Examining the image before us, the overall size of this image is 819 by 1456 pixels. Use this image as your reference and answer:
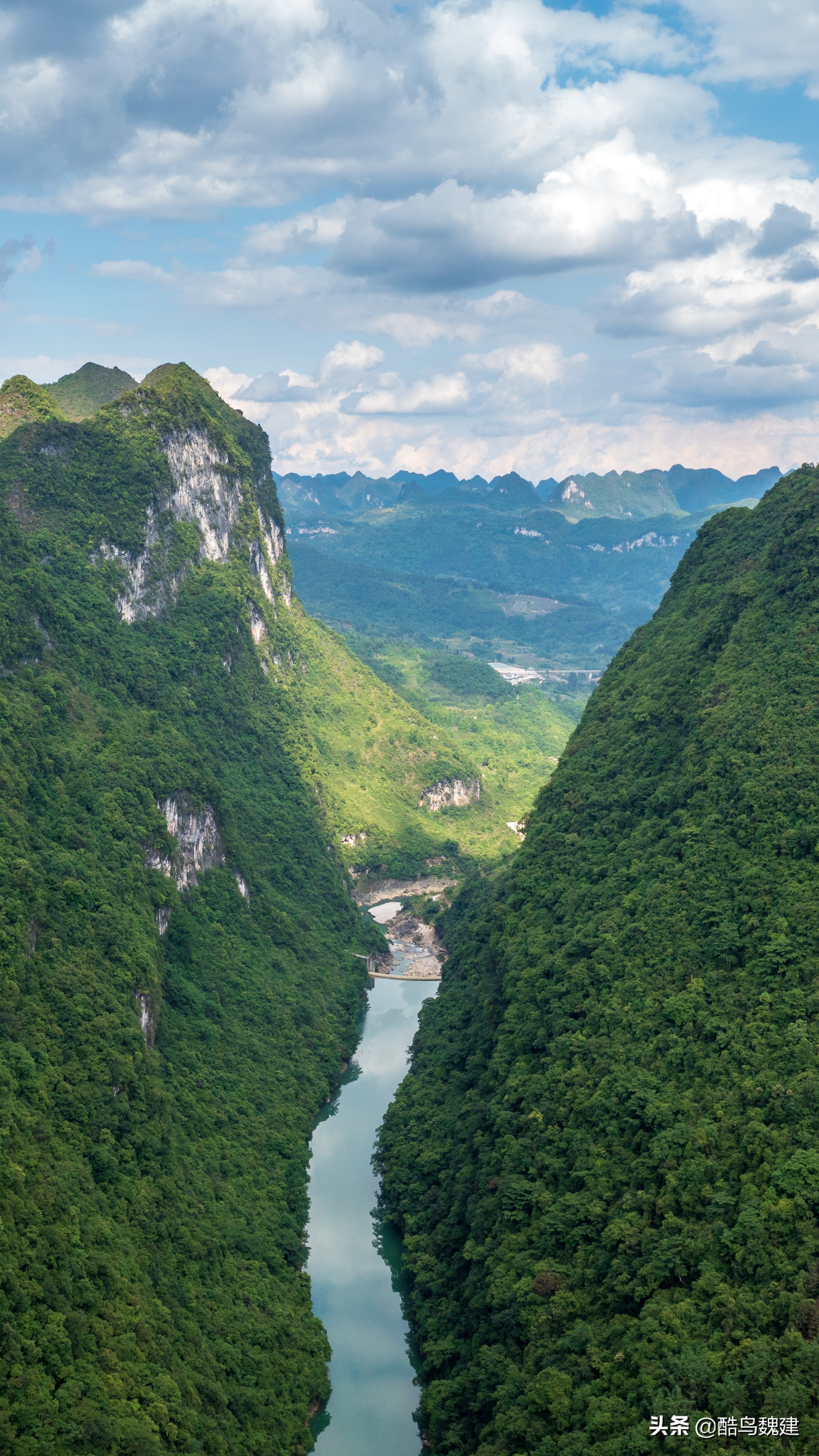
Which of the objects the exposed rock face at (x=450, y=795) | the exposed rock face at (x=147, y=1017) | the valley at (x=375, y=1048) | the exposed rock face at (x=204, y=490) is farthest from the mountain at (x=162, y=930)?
the exposed rock face at (x=450, y=795)

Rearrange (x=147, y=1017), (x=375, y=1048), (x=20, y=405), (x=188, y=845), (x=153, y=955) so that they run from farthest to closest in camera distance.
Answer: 1. (x=20, y=405)
2. (x=375, y=1048)
3. (x=188, y=845)
4. (x=153, y=955)
5. (x=147, y=1017)

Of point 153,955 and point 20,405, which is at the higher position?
point 20,405

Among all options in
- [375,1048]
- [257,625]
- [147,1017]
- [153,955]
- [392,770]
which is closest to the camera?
[147,1017]

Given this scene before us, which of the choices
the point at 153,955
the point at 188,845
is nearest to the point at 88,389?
the point at 188,845

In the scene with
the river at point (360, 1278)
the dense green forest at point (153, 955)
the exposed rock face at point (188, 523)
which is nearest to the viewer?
the dense green forest at point (153, 955)

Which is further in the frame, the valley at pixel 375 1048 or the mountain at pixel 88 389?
the mountain at pixel 88 389

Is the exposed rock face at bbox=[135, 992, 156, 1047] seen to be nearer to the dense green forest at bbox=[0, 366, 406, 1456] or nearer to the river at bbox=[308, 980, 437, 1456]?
the dense green forest at bbox=[0, 366, 406, 1456]

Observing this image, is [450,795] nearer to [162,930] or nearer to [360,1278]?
[162,930]

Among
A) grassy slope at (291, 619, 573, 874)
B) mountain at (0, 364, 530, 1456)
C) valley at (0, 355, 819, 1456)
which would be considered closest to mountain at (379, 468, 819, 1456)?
valley at (0, 355, 819, 1456)

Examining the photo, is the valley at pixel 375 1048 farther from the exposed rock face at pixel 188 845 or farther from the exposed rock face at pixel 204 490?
the exposed rock face at pixel 204 490
